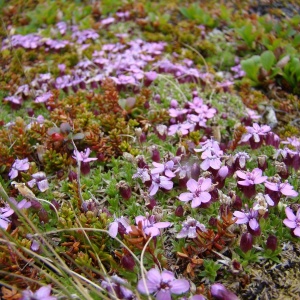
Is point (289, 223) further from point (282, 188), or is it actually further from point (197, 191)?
point (197, 191)

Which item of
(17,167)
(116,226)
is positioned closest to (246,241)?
(116,226)

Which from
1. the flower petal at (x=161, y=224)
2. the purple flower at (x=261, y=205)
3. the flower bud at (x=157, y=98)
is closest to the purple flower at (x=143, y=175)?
the flower petal at (x=161, y=224)

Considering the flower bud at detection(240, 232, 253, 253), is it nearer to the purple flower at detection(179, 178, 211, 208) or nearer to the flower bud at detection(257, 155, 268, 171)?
the purple flower at detection(179, 178, 211, 208)

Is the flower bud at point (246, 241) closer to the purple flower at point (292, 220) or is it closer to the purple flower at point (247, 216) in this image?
the purple flower at point (247, 216)

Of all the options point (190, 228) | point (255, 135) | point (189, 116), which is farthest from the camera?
point (189, 116)

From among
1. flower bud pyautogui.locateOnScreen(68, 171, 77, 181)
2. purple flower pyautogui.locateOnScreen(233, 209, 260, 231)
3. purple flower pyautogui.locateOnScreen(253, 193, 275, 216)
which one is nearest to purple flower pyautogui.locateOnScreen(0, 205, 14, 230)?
flower bud pyautogui.locateOnScreen(68, 171, 77, 181)

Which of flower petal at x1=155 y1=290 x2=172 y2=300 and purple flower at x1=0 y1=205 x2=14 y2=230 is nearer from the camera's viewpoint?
flower petal at x1=155 y1=290 x2=172 y2=300

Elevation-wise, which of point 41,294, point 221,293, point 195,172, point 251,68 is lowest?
point 251,68
